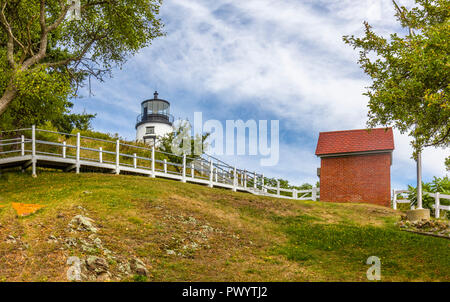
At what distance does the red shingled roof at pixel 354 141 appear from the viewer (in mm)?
31344

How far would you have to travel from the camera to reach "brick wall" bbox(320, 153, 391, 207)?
3052cm

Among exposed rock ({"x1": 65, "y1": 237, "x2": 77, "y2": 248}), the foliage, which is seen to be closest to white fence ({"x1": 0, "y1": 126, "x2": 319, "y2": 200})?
the foliage

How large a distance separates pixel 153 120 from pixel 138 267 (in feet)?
135

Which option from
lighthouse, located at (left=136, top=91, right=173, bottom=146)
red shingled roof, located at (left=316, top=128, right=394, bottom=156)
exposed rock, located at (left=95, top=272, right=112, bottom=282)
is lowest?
exposed rock, located at (left=95, top=272, right=112, bottom=282)

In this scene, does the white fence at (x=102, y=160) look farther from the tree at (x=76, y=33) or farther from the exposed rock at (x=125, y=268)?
the exposed rock at (x=125, y=268)

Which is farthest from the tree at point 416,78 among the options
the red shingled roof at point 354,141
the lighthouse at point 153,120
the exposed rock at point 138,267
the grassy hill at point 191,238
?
the lighthouse at point 153,120

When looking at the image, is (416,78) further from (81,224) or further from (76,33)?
(76,33)

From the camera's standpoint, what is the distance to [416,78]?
14.1 meters

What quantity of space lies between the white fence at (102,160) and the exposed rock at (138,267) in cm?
1341

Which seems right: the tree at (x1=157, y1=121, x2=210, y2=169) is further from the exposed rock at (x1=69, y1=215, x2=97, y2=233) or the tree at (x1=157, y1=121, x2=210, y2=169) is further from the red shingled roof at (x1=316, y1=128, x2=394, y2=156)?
the exposed rock at (x1=69, y1=215, x2=97, y2=233)

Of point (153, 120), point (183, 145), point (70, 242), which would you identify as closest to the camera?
point (70, 242)

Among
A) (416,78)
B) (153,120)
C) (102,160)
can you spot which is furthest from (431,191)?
(153,120)

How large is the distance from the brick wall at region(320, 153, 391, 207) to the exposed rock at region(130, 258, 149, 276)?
22.9 m
